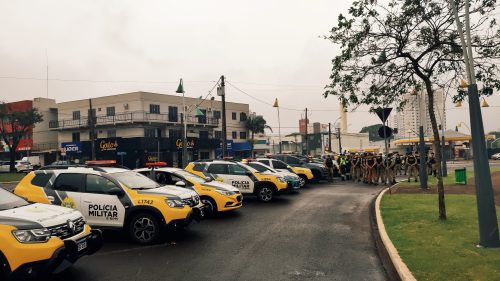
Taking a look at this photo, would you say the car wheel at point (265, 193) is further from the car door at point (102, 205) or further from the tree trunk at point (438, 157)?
the car door at point (102, 205)

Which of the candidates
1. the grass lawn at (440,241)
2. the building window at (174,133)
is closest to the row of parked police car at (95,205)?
the grass lawn at (440,241)

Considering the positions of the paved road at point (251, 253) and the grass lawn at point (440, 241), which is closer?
the grass lawn at point (440, 241)

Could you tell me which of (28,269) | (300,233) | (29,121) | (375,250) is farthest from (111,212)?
(29,121)

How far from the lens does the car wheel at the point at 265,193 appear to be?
1476 cm

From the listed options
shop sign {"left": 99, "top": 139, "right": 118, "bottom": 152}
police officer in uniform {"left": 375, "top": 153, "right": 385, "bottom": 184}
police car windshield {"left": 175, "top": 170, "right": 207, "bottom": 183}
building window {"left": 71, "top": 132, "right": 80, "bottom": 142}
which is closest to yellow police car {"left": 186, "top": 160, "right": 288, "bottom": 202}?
police car windshield {"left": 175, "top": 170, "right": 207, "bottom": 183}

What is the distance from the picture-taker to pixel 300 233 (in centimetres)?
912

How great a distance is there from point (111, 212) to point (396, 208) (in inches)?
323

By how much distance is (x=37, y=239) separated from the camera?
5.14 metres

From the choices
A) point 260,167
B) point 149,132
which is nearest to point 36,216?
point 260,167

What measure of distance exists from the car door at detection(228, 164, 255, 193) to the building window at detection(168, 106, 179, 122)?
1383 inches

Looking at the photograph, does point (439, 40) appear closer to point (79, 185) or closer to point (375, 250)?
point (375, 250)

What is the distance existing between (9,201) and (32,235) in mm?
1319

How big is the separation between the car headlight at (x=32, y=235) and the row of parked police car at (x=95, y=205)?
12 mm

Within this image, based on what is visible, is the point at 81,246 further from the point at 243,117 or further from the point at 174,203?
the point at 243,117
